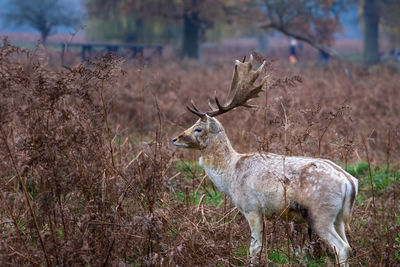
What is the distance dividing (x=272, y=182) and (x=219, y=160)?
0.73m

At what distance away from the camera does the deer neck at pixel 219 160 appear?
5168 mm

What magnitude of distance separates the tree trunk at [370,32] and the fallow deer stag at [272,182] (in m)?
30.5

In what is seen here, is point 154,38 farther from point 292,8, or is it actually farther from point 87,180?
point 87,180

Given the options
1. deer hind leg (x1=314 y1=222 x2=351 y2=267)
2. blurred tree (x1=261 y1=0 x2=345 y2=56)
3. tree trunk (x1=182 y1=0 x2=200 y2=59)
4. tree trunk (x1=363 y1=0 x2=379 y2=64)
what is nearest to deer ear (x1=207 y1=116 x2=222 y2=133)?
deer hind leg (x1=314 y1=222 x2=351 y2=267)

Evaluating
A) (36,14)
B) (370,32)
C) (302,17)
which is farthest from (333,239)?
(370,32)

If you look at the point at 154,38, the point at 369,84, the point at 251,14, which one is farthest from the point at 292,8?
the point at 154,38

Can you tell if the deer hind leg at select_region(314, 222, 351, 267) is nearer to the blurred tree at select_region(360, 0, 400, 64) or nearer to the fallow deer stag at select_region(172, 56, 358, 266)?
the fallow deer stag at select_region(172, 56, 358, 266)

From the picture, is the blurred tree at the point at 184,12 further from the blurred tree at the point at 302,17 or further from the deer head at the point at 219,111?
the deer head at the point at 219,111

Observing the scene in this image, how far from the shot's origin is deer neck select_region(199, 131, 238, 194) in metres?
5.17

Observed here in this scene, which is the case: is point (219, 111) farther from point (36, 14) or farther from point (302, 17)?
point (36, 14)

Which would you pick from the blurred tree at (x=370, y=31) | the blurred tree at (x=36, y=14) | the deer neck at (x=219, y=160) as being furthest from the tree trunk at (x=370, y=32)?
the deer neck at (x=219, y=160)

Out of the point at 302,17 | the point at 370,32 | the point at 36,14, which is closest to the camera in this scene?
the point at 302,17

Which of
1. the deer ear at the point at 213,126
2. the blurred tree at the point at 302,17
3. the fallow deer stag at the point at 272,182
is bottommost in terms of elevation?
the fallow deer stag at the point at 272,182

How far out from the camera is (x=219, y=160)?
523 centimetres
